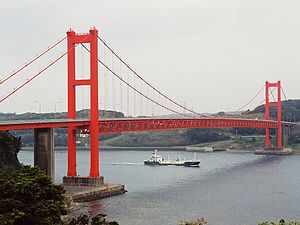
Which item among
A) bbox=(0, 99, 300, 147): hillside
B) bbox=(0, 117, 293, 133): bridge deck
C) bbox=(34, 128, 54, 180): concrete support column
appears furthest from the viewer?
bbox=(0, 99, 300, 147): hillside

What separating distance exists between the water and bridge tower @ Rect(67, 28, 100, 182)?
2851 mm

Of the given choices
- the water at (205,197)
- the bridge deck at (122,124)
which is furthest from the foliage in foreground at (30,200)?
the bridge deck at (122,124)

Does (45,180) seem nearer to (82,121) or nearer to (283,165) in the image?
(82,121)

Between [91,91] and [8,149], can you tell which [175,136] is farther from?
[8,149]

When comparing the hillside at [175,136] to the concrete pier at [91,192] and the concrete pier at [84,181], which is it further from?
the concrete pier at [91,192]

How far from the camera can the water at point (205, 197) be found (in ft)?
71.2

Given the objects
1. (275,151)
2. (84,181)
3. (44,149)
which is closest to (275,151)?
(275,151)

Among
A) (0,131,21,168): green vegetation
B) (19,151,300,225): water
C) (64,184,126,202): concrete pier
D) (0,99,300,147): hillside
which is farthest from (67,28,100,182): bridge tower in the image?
(0,99,300,147): hillside

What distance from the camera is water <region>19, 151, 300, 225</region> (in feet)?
71.2

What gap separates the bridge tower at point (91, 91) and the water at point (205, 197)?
2851mm

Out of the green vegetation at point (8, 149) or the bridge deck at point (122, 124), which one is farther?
the green vegetation at point (8, 149)

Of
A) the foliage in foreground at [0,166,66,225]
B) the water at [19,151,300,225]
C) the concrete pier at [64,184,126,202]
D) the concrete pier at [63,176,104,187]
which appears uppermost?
the foliage in foreground at [0,166,66,225]

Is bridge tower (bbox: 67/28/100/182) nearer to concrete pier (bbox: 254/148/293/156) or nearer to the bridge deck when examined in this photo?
the bridge deck

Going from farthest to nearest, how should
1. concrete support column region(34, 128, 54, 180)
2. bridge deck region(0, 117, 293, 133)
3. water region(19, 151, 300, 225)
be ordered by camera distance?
concrete support column region(34, 128, 54, 180) < bridge deck region(0, 117, 293, 133) < water region(19, 151, 300, 225)
